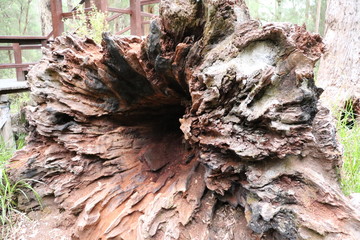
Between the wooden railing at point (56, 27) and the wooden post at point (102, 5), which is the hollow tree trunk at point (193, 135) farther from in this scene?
the wooden railing at point (56, 27)

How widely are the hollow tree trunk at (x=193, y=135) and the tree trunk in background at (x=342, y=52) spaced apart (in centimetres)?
278

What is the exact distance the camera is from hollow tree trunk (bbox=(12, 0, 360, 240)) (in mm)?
1248

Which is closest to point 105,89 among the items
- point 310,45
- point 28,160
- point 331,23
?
point 28,160

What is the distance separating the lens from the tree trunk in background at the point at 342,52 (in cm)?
378

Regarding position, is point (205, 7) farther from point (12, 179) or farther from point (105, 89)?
point (12, 179)

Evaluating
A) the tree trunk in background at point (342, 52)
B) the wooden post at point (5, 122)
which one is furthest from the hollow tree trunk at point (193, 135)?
the wooden post at point (5, 122)

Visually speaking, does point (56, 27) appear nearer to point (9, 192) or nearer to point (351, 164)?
point (9, 192)

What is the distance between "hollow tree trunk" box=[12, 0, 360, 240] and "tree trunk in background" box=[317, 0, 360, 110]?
2781mm

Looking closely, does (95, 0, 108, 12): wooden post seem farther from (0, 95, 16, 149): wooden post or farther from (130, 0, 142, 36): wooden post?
(0, 95, 16, 149): wooden post

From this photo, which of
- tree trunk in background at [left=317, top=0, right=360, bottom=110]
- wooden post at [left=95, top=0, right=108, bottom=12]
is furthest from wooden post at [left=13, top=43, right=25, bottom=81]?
tree trunk in background at [left=317, top=0, right=360, bottom=110]

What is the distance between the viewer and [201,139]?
4.83 ft

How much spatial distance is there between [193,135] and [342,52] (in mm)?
3686

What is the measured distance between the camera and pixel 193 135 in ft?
5.01

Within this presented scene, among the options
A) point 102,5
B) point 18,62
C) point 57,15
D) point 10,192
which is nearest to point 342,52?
point 102,5
